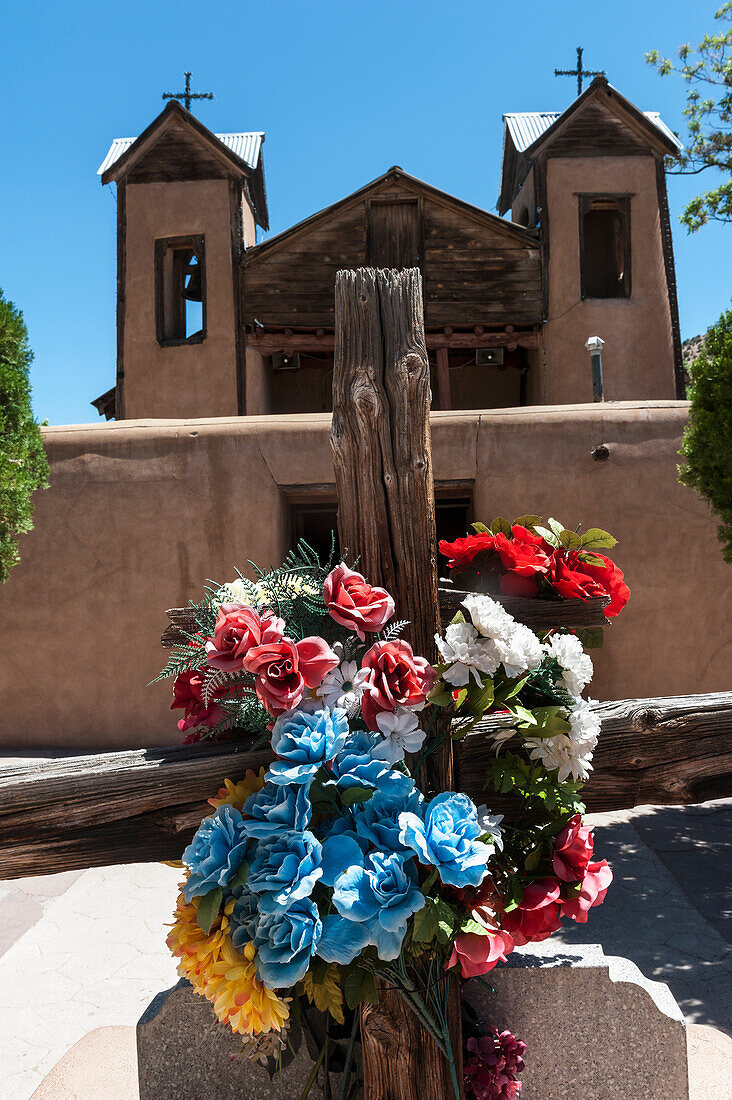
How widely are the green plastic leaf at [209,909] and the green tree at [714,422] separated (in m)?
4.45

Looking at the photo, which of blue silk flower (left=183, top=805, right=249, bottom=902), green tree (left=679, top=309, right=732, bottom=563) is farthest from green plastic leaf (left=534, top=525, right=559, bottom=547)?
green tree (left=679, top=309, right=732, bottom=563)

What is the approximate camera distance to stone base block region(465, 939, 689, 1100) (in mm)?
2287

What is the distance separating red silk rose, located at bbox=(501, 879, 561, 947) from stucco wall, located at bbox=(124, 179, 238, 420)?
Result: 1116 cm

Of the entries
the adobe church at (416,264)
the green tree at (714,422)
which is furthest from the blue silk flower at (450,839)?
the adobe church at (416,264)

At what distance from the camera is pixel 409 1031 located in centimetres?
186

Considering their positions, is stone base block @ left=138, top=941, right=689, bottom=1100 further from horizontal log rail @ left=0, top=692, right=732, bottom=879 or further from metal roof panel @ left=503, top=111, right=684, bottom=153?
metal roof panel @ left=503, top=111, right=684, bottom=153

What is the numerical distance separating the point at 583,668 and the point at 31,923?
412 cm

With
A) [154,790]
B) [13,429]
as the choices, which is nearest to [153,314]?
[13,429]

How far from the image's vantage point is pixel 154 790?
76.1 inches

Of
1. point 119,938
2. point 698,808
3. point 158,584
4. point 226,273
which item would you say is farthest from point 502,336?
point 119,938

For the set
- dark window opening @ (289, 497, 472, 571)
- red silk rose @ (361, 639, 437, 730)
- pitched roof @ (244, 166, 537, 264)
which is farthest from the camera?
pitched roof @ (244, 166, 537, 264)

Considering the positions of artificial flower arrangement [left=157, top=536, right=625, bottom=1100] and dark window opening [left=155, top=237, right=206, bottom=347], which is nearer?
artificial flower arrangement [left=157, top=536, right=625, bottom=1100]

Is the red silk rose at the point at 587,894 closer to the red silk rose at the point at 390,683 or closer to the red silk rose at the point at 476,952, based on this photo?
the red silk rose at the point at 476,952

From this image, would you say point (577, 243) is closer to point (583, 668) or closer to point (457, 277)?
point (457, 277)
